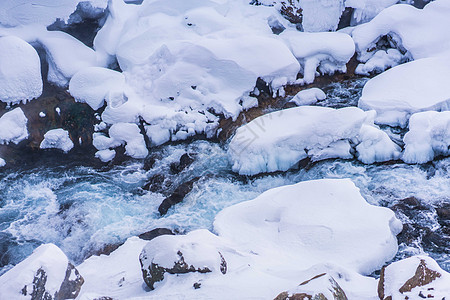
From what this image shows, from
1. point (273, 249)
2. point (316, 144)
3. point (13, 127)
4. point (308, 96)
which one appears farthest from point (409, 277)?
point (13, 127)

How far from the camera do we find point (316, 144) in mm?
10672

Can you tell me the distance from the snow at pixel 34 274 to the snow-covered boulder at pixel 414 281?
178 inches

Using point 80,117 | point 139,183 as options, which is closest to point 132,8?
point 80,117

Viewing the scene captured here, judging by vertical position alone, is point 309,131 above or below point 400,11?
below

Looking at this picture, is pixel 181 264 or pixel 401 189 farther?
pixel 401 189

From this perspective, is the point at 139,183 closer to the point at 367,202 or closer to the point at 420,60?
the point at 367,202

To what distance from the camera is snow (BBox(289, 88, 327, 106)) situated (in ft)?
42.4

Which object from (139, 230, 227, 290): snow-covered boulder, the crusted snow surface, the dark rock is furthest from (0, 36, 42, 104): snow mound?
(139, 230, 227, 290): snow-covered boulder

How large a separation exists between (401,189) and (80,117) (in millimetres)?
8368

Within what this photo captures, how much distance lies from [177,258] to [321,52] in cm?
939

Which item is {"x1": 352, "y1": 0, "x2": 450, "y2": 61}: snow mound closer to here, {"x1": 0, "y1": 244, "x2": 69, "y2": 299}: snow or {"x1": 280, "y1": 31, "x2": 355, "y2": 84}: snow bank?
{"x1": 280, "y1": 31, "x2": 355, "y2": 84}: snow bank

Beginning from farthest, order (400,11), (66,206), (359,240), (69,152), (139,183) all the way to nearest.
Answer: (400,11)
(69,152)
(139,183)
(66,206)
(359,240)

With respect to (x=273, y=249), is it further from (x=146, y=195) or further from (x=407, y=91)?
(x=407, y=91)

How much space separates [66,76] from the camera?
1299 cm
